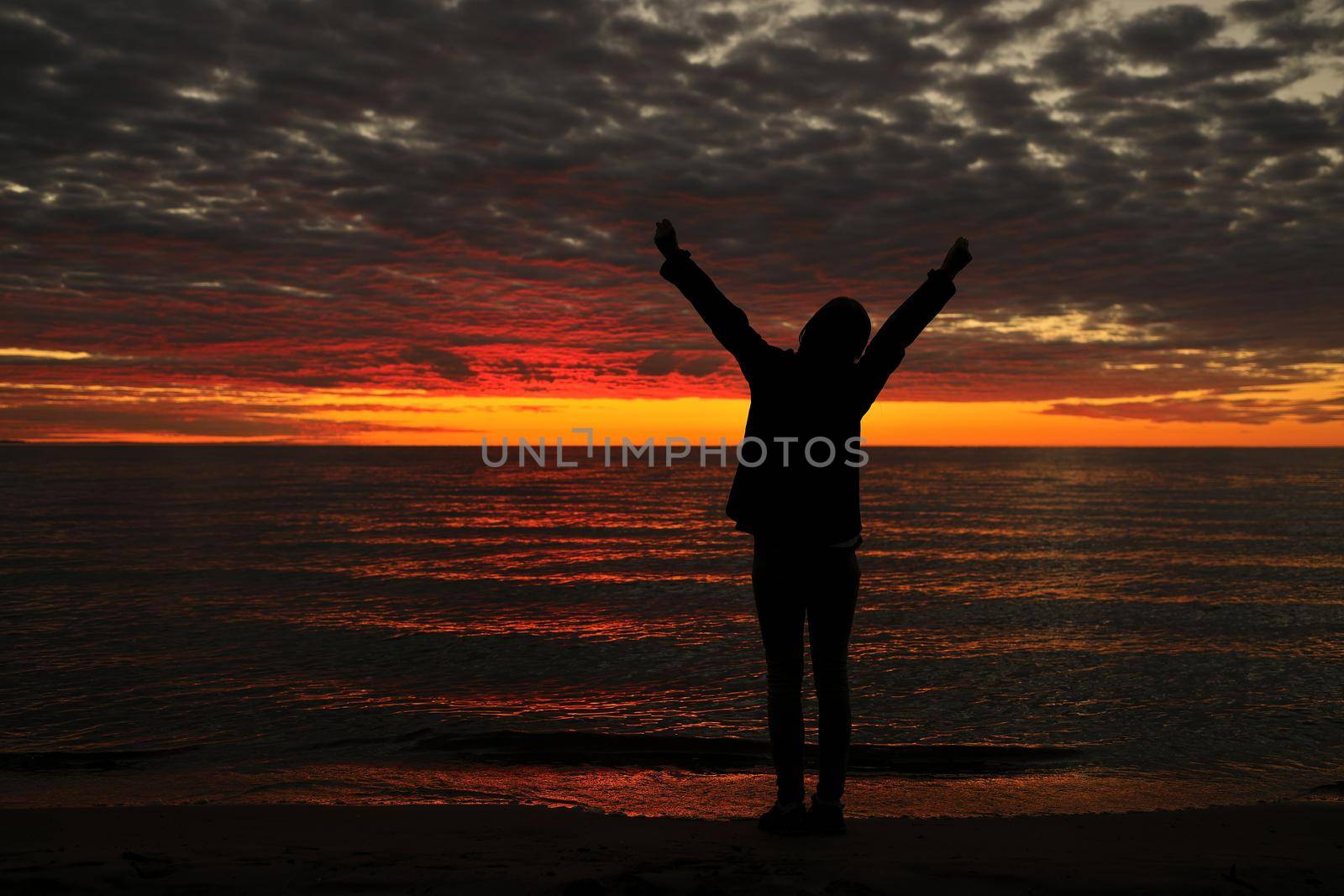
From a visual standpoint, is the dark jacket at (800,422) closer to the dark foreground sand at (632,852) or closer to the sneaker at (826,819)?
the sneaker at (826,819)

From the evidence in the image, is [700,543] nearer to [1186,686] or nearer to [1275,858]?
[1186,686]

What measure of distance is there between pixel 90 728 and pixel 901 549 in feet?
68.0

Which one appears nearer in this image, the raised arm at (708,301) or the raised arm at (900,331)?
the raised arm at (708,301)

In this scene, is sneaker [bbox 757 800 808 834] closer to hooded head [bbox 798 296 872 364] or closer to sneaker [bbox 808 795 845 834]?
sneaker [bbox 808 795 845 834]

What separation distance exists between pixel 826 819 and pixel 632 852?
972 mm

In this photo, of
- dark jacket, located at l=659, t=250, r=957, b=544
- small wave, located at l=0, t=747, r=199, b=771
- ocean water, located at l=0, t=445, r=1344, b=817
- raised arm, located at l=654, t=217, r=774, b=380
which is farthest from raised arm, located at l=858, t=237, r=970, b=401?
small wave, located at l=0, t=747, r=199, b=771

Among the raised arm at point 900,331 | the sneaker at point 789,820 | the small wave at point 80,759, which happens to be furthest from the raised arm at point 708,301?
the small wave at point 80,759

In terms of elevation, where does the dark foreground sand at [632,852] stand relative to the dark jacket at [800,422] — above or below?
below

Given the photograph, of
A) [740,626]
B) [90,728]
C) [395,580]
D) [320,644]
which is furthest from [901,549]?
[90,728]

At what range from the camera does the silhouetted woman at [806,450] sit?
3873 millimetres

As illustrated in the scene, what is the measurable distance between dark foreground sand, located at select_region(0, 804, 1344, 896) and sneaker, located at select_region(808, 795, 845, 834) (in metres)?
0.08

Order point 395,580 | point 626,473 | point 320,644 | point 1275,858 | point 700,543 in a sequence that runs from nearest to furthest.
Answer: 1. point 1275,858
2. point 320,644
3. point 395,580
4. point 700,543
5. point 626,473

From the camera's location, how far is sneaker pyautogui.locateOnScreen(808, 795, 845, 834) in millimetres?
4191

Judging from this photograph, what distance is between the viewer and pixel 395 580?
1844 cm
